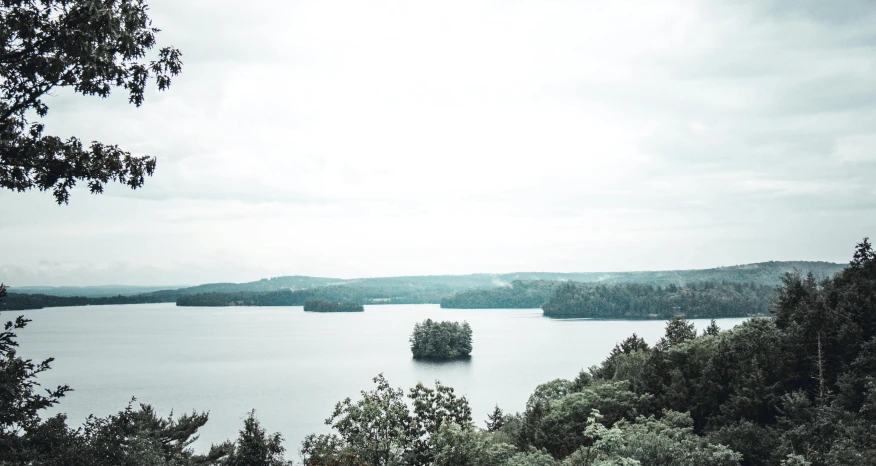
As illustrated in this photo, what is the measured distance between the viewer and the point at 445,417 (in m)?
23.5

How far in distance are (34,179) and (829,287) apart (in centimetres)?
3876

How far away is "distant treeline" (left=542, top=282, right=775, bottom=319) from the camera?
514 ft

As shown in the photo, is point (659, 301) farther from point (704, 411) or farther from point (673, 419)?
point (673, 419)

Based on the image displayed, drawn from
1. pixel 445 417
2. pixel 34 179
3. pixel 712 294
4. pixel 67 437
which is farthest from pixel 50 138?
pixel 712 294

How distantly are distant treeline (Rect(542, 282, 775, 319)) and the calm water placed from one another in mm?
40261

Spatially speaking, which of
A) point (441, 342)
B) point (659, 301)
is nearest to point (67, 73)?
point (441, 342)

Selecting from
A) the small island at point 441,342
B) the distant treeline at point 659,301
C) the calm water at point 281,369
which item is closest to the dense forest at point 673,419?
the calm water at point 281,369

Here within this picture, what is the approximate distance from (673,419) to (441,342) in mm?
63222

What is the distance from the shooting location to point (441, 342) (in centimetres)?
8544

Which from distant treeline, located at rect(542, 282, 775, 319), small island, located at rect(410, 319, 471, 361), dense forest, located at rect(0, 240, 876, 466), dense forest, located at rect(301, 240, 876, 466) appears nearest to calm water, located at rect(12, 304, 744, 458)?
small island, located at rect(410, 319, 471, 361)

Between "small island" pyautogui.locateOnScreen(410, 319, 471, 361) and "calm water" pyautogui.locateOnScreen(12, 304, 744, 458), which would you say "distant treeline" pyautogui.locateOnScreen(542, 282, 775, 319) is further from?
"small island" pyautogui.locateOnScreen(410, 319, 471, 361)

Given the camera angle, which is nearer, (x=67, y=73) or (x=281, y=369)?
(x=67, y=73)

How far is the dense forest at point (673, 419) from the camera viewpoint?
663 inches

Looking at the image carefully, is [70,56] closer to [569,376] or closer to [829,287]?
[829,287]
